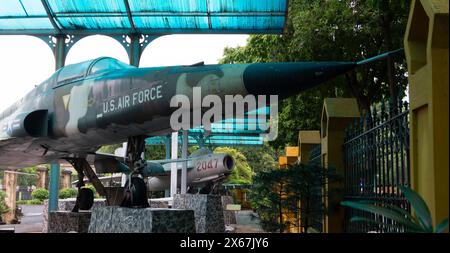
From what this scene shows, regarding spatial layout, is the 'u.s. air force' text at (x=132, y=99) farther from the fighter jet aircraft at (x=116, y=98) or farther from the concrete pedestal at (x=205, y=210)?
the concrete pedestal at (x=205, y=210)

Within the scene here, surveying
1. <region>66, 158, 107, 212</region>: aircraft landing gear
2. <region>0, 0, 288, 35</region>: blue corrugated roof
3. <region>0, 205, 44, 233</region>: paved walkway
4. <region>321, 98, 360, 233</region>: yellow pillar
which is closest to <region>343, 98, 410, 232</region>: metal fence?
<region>321, 98, 360, 233</region>: yellow pillar

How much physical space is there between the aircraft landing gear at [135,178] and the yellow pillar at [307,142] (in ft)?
18.4

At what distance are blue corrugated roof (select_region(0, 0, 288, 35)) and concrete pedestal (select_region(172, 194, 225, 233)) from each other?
16.0 ft

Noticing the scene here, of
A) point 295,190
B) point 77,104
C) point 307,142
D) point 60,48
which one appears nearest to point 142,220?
point 295,190

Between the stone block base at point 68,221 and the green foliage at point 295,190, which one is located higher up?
the green foliage at point 295,190

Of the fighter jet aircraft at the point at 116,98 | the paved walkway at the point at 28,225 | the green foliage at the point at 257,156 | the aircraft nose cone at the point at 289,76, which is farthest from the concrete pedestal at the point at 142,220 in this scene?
the green foliage at the point at 257,156

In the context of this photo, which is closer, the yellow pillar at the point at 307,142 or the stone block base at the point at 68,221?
the stone block base at the point at 68,221

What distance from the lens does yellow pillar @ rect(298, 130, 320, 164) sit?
438 inches

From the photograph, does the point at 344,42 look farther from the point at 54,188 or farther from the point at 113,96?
the point at 54,188

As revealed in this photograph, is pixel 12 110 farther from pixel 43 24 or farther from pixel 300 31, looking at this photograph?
pixel 300 31

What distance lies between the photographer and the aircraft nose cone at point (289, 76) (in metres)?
4.40

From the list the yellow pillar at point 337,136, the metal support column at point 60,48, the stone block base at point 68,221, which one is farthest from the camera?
the metal support column at point 60,48
